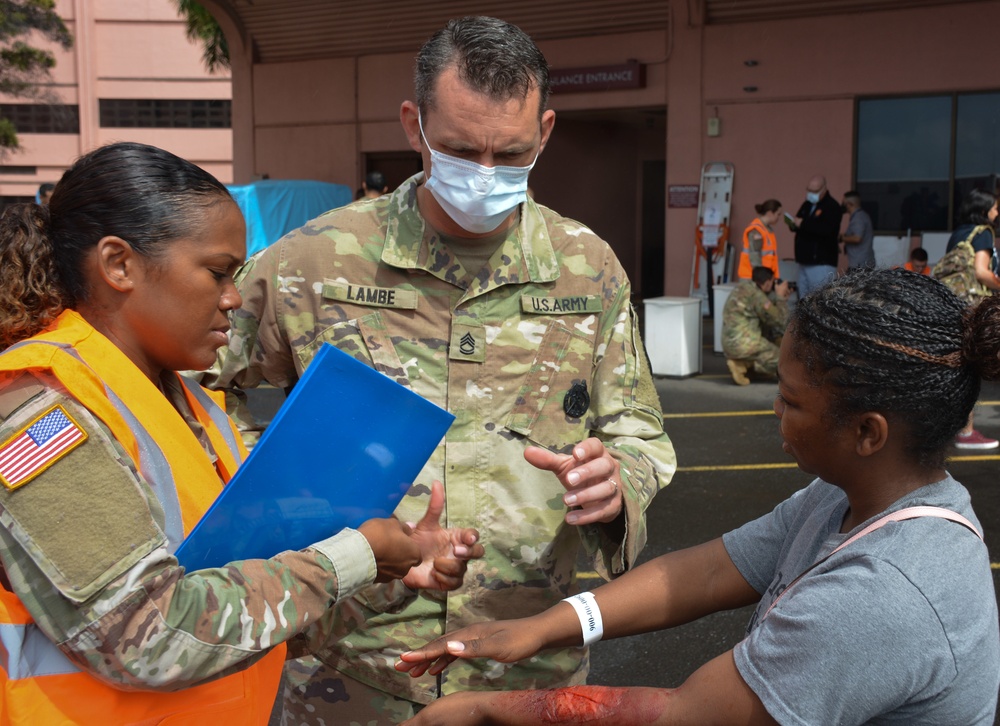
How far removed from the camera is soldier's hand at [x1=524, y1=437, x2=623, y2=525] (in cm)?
187

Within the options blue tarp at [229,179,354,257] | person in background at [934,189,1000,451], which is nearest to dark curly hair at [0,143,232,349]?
person in background at [934,189,1000,451]

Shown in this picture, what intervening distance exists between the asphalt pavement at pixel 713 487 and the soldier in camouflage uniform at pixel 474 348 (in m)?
0.35

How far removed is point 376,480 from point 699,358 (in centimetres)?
977

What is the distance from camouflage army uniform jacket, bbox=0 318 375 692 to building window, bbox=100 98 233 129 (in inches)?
1508

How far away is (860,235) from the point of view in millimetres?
13234

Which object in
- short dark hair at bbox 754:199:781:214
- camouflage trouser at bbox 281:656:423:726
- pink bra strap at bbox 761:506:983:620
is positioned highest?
short dark hair at bbox 754:199:781:214

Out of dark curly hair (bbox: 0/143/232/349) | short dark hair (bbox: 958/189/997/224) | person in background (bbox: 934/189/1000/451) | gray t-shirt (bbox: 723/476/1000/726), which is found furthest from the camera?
short dark hair (bbox: 958/189/997/224)

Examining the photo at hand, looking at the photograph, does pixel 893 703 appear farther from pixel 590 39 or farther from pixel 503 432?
pixel 590 39

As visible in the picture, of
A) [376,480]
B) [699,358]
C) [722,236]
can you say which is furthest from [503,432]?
[722,236]

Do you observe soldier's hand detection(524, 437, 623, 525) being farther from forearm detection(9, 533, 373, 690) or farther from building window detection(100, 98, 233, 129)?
building window detection(100, 98, 233, 129)

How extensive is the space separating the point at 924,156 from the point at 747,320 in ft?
20.3

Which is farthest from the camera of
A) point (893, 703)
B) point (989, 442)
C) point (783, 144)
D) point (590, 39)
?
point (590, 39)

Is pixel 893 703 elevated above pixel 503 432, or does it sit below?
below

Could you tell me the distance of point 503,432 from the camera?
2.17 m
